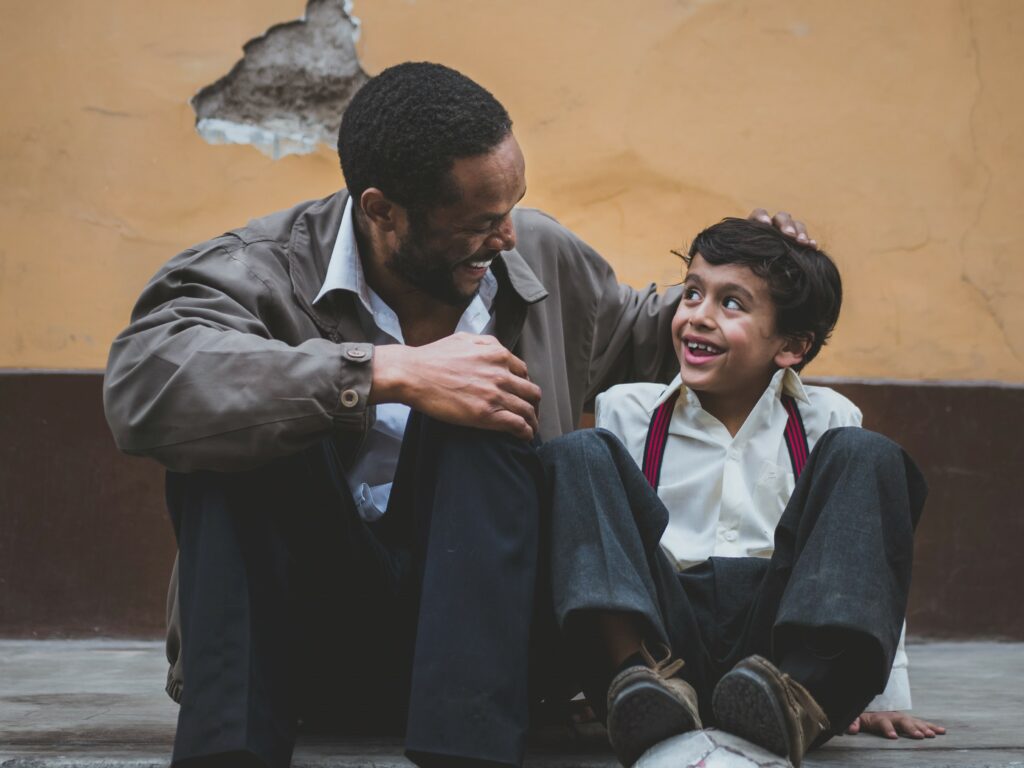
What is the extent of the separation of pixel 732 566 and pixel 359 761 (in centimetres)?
72

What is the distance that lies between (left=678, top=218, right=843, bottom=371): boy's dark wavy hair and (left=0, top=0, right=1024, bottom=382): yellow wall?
1.21m

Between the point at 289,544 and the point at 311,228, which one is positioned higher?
the point at 311,228

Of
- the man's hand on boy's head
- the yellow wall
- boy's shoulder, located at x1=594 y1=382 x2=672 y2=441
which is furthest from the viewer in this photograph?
the yellow wall

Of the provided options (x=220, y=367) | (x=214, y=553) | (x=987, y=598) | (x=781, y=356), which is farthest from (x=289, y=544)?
(x=987, y=598)

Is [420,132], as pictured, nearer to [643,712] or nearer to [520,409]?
[520,409]

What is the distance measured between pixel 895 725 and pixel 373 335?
1234 mm

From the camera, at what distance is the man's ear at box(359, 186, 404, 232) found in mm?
2529

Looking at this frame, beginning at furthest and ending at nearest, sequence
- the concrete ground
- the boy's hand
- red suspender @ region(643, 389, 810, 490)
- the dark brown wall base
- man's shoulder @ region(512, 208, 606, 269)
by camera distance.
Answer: the dark brown wall base → man's shoulder @ region(512, 208, 606, 269) → red suspender @ region(643, 389, 810, 490) → the boy's hand → the concrete ground

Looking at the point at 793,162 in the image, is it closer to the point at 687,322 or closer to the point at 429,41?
the point at 429,41

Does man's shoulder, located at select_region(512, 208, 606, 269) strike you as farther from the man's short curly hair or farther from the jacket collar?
the man's short curly hair

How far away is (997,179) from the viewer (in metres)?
3.91

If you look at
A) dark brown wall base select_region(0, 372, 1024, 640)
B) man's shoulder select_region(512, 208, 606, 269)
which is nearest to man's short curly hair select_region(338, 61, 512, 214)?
man's shoulder select_region(512, 208, 606, 269)

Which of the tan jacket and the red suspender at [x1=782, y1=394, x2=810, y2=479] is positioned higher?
the tan jacket

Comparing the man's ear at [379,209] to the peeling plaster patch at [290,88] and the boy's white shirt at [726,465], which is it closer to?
the boy's white shirt at [726,465]
